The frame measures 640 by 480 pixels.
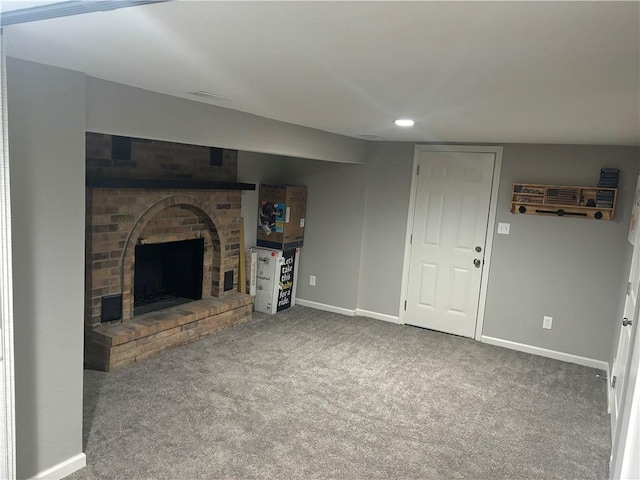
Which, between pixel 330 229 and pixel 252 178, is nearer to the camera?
pixel 252 178

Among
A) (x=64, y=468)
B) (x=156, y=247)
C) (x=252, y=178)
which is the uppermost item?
(x=252, y=178)

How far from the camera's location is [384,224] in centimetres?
527

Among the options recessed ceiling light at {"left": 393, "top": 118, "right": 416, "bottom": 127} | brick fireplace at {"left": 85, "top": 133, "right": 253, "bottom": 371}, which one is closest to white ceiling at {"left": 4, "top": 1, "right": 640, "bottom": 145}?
recessed ceiling light at {"left": 393, "top": 118, "right": 416, "bottom": 127}

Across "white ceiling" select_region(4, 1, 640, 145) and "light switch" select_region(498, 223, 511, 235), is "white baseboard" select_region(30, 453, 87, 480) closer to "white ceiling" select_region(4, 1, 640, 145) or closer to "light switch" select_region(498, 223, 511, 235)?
"white ceiling" select_region(4, 1, 640, 145)

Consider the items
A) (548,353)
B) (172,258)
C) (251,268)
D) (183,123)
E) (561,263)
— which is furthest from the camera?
(251,268)

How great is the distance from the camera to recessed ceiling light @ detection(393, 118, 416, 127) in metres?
3.25

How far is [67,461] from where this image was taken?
8.01 feet

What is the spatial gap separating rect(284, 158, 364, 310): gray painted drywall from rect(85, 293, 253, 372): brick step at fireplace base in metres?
1.03

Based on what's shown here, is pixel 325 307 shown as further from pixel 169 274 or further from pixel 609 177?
pixel 609 177

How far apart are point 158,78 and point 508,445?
295 centimetres

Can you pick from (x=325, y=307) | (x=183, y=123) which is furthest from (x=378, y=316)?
(x=183, y=123)

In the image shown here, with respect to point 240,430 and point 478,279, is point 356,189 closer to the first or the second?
point 478,279

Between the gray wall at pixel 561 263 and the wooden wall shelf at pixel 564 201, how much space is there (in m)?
0.09

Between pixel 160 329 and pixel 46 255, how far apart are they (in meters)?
1.83
